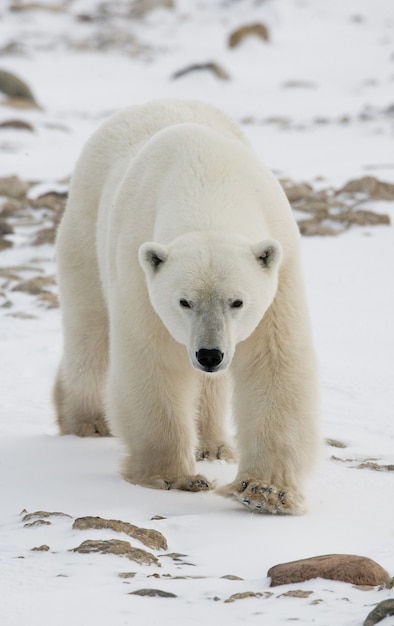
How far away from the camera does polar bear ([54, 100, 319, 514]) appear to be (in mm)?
3578

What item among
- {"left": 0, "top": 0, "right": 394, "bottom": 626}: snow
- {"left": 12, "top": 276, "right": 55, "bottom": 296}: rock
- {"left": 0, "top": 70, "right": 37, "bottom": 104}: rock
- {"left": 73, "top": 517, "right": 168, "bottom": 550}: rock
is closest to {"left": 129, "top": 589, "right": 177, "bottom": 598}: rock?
{"left": 0, "top": 0, "right": 394, "bottom": 626}: snow

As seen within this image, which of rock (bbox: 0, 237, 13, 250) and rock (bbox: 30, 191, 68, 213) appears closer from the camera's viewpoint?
rock (bbox: 0, 237, 13, 250)

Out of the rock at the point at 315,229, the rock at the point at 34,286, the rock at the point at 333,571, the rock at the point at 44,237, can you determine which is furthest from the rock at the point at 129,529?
the rock at the point at 44,237

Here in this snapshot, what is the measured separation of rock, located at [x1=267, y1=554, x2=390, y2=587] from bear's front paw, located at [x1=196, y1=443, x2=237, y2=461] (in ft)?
6.67

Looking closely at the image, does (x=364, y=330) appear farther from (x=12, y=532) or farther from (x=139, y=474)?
(x=12, y=532)

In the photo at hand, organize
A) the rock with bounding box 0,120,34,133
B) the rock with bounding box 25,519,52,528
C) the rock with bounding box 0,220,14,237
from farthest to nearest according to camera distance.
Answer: the rock with bounding box 0,120,34,133
the rock with bounding box 0,220,14,237
the rock with bounding box 25,519,52,528

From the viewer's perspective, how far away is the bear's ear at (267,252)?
3.62 metres

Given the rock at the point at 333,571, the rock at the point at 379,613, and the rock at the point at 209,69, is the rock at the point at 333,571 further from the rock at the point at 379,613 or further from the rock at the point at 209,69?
the rock at the point at 209,69

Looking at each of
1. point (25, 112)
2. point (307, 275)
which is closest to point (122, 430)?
point (307, 275)

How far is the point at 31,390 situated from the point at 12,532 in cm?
298

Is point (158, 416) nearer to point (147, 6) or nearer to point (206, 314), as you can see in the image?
point (206, 314)

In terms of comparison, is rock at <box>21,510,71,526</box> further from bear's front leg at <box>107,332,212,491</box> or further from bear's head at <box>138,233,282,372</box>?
bear's front leg at <box>107,332,212,491</box>

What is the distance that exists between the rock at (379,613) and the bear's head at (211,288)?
131cm

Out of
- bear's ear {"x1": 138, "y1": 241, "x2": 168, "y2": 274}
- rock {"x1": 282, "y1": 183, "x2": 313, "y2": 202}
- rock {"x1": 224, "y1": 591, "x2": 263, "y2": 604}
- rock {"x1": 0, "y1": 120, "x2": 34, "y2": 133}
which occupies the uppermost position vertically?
rock {"x1": 0, "y1": 120, "x2": 34, "y2": 133}
